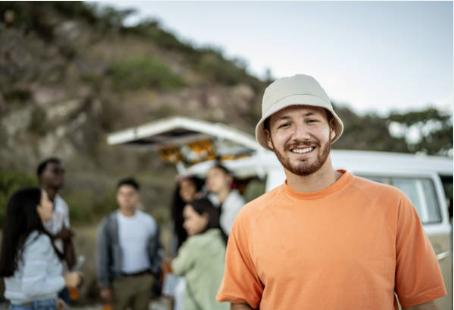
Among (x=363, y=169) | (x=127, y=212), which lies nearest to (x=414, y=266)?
(x=363, y=169)

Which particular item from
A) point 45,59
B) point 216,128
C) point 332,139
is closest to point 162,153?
point 216,128

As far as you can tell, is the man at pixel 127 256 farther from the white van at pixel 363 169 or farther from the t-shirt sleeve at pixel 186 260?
the t-shirt sleeve at pixel 186 260

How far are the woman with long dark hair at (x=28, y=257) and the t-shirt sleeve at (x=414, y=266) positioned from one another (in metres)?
2.37

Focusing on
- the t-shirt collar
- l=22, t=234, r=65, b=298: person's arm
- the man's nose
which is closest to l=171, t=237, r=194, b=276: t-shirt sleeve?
l=22, t=234, r=65, b=298: person's arm

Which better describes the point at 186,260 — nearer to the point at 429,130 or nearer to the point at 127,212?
the point at 127,212

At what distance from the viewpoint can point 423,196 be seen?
3.70 meters

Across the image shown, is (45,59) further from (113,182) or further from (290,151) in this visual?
(290,151)

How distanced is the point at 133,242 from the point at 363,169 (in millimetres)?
2404

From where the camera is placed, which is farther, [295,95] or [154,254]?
[154,254]

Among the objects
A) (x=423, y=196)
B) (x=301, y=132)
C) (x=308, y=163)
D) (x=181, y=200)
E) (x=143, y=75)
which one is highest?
(x=143, y=75)

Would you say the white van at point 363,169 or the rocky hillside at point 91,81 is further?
the rocky hillside at point 91,81

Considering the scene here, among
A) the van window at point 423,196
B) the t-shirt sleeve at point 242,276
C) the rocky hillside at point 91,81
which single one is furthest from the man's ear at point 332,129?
the rocky hillside at point 91,81

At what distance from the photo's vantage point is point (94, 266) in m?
7.33

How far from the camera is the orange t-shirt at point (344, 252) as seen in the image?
4.65 ft
